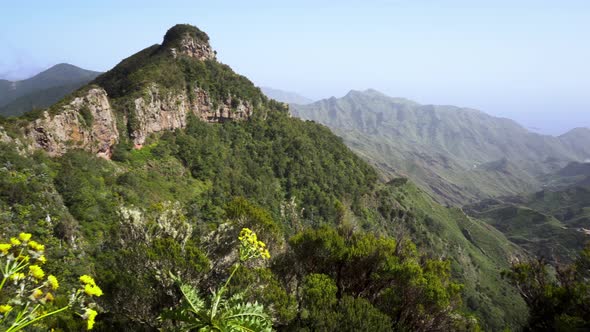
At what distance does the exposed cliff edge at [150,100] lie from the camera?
159 feet

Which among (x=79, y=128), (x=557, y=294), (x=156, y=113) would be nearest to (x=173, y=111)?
(x=156, y=113)

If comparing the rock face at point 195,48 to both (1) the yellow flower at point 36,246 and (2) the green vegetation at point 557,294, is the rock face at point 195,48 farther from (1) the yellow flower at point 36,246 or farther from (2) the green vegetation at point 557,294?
(1) the yellow flower at point 36,246

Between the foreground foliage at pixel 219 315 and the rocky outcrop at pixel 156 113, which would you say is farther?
the rocky outcrop at pixel 156 113

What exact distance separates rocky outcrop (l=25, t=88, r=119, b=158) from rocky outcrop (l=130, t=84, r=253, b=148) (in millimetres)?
5773

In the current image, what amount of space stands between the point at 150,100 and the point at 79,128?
65.5 ft

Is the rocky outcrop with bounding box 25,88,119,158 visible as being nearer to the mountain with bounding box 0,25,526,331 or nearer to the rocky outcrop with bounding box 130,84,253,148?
the mountain with bounding box 0,25,526,331

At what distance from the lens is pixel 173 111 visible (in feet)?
247

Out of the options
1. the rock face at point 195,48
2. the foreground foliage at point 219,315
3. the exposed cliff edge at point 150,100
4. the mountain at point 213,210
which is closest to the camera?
the foreground foliage at point 219,315

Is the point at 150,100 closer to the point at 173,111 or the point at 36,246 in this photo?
the point at 173,111

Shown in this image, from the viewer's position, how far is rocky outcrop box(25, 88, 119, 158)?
1759 inches

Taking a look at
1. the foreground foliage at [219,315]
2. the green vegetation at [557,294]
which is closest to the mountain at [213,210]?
the foreground foliage at [219,315]

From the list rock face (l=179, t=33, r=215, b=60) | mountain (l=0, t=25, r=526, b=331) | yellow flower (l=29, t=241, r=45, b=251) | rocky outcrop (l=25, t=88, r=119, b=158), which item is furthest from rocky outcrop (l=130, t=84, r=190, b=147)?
yellow flower (l=29, t=241, r=45, b=251)

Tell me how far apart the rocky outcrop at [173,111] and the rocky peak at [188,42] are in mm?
17044

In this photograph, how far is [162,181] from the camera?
2355 inches
